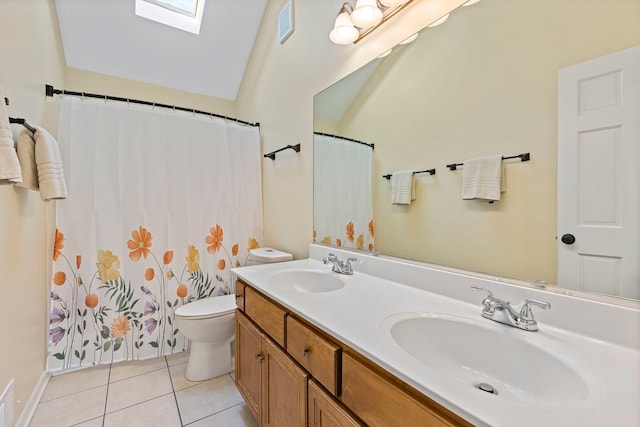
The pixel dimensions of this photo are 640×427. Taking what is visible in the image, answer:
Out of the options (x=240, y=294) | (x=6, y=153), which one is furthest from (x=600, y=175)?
(x=6, y=153)

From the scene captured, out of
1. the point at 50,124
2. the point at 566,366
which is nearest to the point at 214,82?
the point at 50,124

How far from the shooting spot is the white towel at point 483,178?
941mm

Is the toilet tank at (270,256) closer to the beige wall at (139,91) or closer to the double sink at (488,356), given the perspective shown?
the double sink at (488,356)

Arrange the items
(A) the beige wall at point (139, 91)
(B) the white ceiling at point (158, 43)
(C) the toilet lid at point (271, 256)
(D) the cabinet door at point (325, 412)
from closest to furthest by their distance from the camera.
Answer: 1. (D) the cabinet door at point (325, 412)
2. (C) the toilet lid at point (271, 256)
3. (B) the white ceiling at point (158, 43)
4. (A) the beige wall at point (139, 91)

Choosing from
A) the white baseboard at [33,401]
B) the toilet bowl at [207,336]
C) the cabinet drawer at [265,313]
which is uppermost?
the cabinet drawer at [265,313]

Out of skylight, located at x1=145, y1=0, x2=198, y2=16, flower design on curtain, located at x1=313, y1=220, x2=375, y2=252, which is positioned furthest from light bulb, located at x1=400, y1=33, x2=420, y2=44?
skylight, located at x1=145, y1=0, x2=198, y2=16

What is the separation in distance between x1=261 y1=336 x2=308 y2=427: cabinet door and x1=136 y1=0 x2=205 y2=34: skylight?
9.24 ft

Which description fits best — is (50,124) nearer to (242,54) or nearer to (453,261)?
(242,54)

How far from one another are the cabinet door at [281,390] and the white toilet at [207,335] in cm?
75

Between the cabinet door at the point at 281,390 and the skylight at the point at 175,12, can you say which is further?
the skylight at the point at 175,12

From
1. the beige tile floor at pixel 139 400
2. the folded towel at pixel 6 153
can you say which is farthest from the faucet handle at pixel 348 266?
the folded towel at pixel 6 153

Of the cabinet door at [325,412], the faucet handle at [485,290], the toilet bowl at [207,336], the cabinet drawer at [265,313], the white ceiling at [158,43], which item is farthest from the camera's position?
the white ceiling at [158,43]

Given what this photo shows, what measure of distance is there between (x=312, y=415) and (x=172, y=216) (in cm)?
176

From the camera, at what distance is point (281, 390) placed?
1043mm
